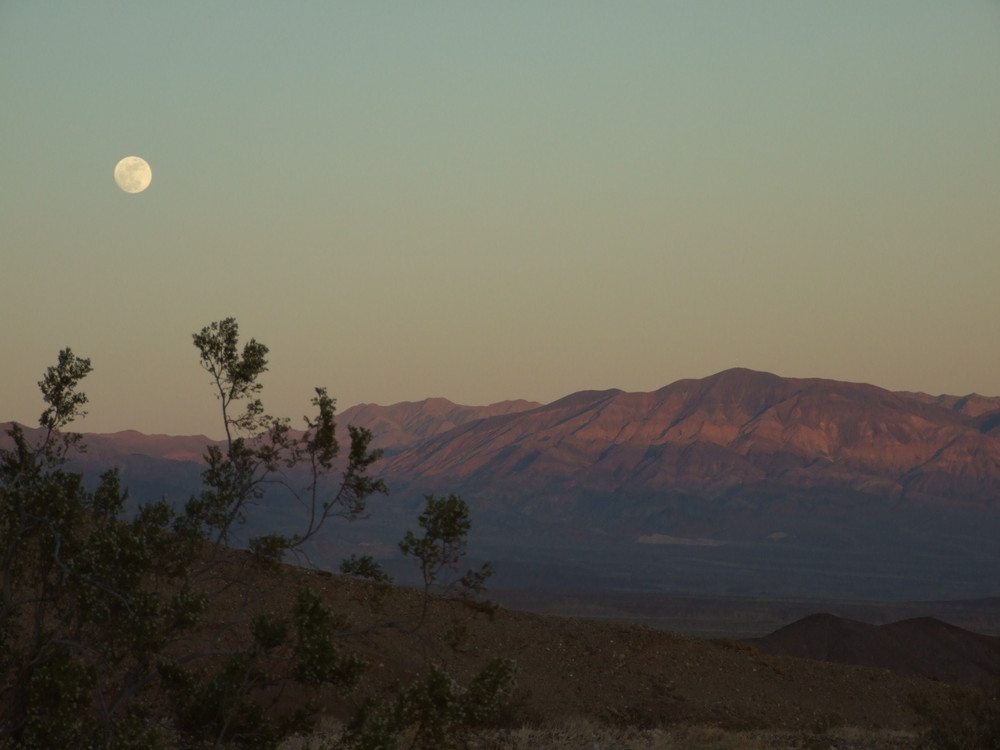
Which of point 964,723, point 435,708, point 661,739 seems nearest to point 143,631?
point 435,708

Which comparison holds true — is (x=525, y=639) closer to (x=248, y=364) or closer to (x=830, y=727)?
(x=830, y=727)

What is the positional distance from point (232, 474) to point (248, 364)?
303 cm

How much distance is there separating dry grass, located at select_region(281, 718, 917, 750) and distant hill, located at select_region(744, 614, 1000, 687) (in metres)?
38.5

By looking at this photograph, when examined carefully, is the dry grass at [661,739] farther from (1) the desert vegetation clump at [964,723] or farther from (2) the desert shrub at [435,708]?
(2) the desert shrub at [435,708]

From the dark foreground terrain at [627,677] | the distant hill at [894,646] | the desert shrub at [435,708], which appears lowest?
the distant hill at [894,646]

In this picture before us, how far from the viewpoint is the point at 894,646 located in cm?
6850

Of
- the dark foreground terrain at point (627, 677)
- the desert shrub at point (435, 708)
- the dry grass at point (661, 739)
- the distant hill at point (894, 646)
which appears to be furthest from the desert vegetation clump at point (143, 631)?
the distant hill at point (894, 646)

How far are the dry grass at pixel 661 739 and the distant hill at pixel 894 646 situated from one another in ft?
126

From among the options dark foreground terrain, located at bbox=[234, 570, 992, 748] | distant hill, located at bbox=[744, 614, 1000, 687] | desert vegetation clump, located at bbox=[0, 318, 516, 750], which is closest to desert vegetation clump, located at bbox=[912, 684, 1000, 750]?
dark foreground terrain, located at bbox=[234, 570, 992, 748]

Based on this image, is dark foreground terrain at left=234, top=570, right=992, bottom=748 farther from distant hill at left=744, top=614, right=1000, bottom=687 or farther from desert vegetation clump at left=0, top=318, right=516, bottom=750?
distant hill at left=744, top=614, right=1000, bottom=687

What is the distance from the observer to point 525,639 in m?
34.1

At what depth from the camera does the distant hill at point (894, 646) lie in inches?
2569

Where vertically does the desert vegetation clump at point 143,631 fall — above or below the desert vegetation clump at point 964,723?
above

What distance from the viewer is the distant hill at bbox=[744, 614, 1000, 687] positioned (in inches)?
2569
